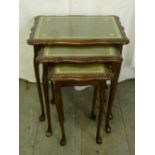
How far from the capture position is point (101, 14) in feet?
5.58

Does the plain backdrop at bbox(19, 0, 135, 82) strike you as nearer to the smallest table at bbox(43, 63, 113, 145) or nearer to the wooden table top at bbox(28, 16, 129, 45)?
the wooden table top at bbox(28, 16, 129, 45)

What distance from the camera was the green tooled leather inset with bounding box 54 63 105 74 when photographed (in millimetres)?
1292

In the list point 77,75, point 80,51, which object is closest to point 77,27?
point 80,51

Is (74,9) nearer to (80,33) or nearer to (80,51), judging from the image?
(80,33)

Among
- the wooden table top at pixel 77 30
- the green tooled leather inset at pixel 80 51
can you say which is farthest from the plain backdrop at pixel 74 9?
the green tooled leather inset at pixel 80 51

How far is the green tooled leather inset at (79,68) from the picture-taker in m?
1.29

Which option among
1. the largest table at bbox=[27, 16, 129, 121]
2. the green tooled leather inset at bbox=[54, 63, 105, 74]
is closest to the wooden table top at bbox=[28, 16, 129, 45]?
the largest table at bbox=[27, 16, 129, 121]

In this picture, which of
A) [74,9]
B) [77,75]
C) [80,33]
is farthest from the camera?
[74,9]

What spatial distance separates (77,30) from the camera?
1.45 metres

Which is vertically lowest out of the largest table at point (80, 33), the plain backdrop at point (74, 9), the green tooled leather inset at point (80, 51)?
the green tooled leather inset at point (80, 51)

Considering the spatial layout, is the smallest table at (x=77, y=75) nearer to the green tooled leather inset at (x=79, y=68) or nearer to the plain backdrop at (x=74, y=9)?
the green tooled leather inset at (x=79, y=68)

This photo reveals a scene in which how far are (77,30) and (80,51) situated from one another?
0.16 meters
